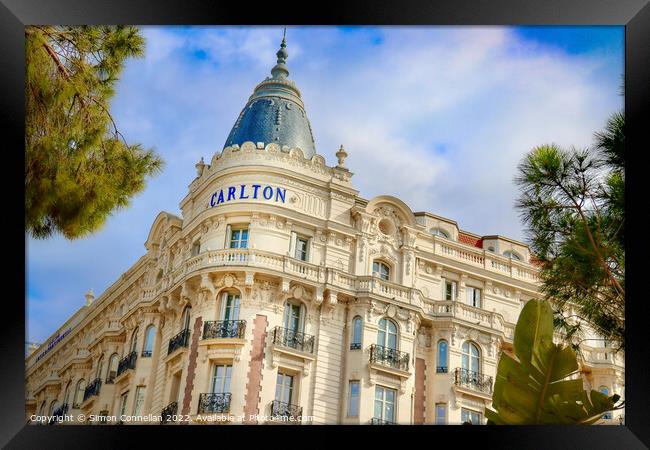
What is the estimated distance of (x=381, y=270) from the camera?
3145 centimetres

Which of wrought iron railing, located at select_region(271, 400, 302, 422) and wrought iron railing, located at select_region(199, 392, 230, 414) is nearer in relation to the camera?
wrought iron railing, located at select_region(199, 392, 230, 414)

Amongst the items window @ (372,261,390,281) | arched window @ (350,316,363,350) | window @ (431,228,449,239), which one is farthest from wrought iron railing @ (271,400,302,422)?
window @ (431,228,449,239)

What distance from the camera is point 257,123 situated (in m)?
29.4

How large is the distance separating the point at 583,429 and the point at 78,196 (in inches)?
316

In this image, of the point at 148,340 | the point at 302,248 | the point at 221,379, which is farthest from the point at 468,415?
the point at 148,340

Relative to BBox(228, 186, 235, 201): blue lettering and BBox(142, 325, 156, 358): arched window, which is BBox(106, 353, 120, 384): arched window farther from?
BBox(228, 186, 235, 201): blue lettering

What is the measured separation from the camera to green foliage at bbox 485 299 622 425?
43.3 ft

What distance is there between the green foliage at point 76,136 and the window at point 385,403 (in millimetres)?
14894

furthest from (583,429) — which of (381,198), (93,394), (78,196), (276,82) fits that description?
(93,394)

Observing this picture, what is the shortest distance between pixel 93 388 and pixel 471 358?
12.0m

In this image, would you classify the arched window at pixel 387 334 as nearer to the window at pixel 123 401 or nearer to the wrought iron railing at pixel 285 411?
the wrought iron railing at pixel 285 411

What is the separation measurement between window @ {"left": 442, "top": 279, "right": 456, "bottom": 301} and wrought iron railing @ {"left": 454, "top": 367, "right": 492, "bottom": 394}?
8.34 feet

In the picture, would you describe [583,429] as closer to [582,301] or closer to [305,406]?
[582,301]
